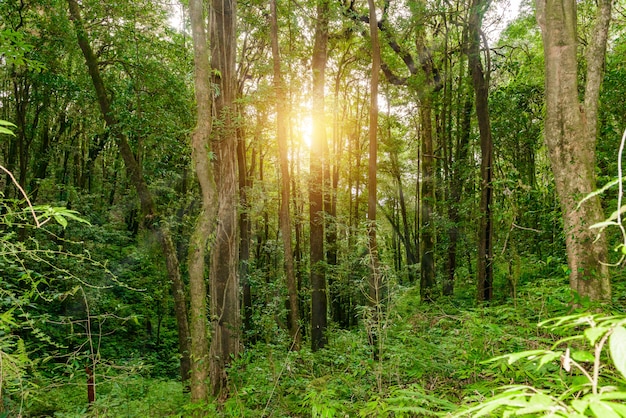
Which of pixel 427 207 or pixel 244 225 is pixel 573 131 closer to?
pixel 427 207

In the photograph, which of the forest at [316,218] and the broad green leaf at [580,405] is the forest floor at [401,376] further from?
the broad green leaf at [580,405]

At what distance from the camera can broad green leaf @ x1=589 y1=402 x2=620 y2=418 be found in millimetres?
645

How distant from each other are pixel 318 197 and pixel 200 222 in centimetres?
620

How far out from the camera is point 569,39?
14.4 feet

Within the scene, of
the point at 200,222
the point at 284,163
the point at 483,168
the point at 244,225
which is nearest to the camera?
the point at 200,222

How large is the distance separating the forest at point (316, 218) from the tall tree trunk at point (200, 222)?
30 mm

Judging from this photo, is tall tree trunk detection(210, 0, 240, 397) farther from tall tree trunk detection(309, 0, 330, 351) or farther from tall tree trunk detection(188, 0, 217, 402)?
tall tree trunk detection(309, 0, 330, 351)

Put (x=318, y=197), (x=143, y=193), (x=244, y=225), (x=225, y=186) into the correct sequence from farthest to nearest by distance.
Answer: (x=244, y=225)
(x=318, y=197)
(x=143, y=193)
(x=225, y=186)

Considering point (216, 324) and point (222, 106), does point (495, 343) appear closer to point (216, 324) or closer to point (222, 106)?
point (216, 324)

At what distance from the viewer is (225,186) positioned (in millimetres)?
6383

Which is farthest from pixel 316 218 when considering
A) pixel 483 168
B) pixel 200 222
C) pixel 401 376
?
pixel 401 376

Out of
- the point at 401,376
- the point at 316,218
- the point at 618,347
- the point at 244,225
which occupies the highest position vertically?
the point at 316,218

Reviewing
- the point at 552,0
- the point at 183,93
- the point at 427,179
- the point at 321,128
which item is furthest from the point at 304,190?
the point at 552,0

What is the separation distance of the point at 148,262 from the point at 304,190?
26.7 ft
